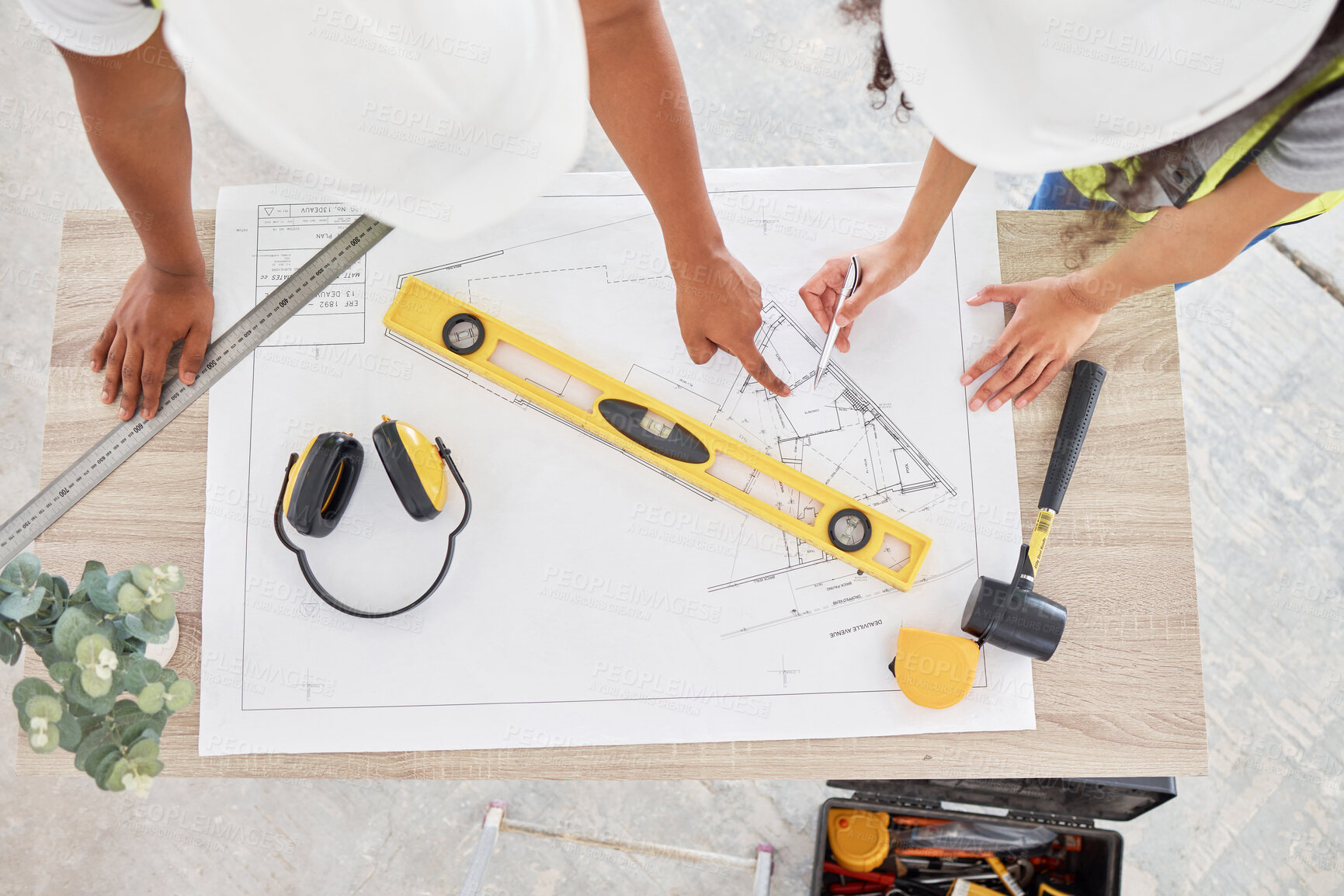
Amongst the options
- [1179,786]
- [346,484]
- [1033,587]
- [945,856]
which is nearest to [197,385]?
[346,484]

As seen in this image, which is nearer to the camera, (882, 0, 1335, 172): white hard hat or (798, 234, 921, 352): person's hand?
(882, 0, 1335, 172): white hard hat

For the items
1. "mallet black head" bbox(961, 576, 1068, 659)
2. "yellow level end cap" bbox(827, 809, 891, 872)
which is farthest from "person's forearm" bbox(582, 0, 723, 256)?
"yellow level end cap" bbox(827, 809, 891, 872)

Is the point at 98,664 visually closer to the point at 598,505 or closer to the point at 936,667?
the point at 598,505

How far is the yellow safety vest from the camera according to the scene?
699mm

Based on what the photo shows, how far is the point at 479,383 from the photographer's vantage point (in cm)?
110

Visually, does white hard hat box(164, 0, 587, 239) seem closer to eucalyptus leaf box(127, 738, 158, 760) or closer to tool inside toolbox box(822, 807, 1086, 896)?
eucalyptus leaf box(127, 738, 158, 760)

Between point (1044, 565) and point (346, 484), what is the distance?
896 mm

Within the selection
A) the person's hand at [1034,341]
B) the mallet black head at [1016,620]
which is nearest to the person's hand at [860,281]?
the person's hand at [1034,341]

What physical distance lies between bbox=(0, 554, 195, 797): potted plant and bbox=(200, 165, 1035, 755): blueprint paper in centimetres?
17

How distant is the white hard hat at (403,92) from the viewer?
0.36 m

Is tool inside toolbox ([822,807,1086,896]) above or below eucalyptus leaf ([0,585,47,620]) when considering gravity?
below

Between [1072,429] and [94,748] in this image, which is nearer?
[94,748]

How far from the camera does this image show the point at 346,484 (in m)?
1.04

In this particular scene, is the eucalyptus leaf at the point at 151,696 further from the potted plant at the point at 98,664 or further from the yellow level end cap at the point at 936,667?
the yellow level end cap at the point at 936,667
